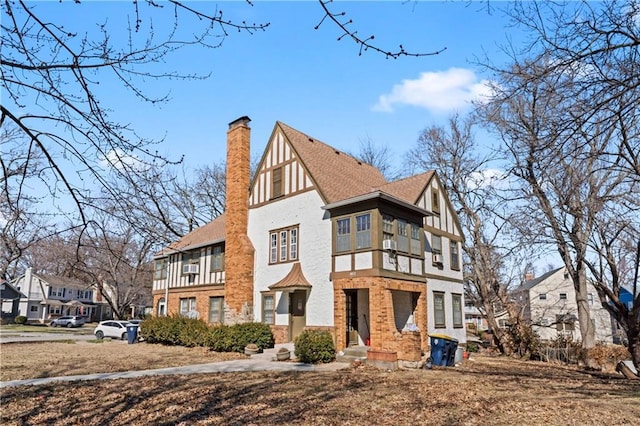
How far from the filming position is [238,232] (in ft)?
73.0

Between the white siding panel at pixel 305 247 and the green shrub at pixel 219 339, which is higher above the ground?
the white siding panel at pixel 305 247

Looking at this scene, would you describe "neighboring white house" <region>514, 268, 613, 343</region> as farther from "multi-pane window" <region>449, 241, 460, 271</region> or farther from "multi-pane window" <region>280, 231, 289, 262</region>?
"multi-pane window" <region>280, 231, 289, 262</region>

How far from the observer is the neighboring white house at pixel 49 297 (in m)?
57.3

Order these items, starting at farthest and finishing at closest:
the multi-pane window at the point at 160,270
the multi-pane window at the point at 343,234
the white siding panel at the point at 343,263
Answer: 1. the multi-pane window at the point at 160,270
2. the multi-pane window at the point at 343,234
3. the white siding panel at the point at 343,263

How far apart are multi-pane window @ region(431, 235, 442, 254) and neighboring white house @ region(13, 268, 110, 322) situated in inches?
2056

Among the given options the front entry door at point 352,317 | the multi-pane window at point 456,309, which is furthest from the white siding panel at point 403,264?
the multi-pane window at point 456,309

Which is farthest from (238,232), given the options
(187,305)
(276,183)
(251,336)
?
(187,305)

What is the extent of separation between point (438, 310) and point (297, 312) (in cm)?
663

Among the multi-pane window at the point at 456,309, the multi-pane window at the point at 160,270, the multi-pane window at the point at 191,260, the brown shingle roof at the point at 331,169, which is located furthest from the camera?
the multi-pane window at the point at 160,270

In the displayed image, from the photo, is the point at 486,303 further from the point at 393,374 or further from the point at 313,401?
the point at 313,401

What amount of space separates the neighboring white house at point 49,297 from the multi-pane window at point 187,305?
38203 millimetres

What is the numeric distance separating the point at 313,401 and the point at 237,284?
42.6 ft

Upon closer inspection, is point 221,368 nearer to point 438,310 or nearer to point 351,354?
point 351,354

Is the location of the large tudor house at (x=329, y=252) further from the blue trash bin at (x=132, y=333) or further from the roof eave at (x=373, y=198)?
the blue trash bin at (x=132, y=333)
